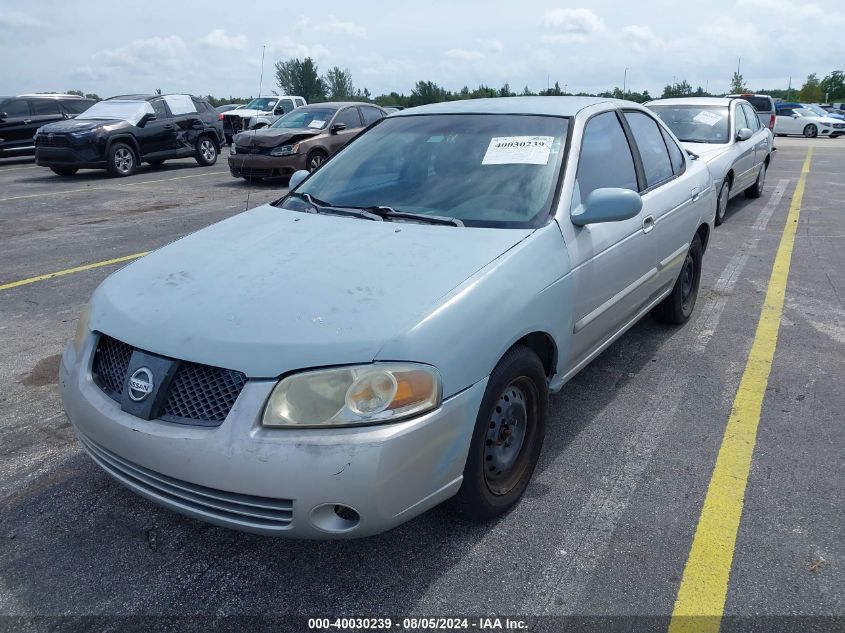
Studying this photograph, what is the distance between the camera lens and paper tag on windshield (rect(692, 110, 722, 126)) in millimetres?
9180

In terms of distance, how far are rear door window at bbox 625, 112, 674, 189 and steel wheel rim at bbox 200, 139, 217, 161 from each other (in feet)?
46.6

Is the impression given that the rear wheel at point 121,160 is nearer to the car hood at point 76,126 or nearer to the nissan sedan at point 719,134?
the car hood at point 76,126

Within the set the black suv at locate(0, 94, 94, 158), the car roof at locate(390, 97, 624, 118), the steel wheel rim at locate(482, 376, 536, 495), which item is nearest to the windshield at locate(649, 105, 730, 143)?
the car roof at locate(390, 97, 624, 118)

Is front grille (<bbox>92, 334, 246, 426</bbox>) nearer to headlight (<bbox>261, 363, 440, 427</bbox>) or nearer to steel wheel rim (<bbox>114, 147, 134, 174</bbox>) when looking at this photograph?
headlight (<bbox>261, 363, 440, 427</bbox>)

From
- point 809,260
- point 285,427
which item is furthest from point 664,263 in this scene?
point 809,260

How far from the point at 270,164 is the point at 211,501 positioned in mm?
11123

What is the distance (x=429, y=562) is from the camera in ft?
8.21

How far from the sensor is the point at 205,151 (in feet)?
55.1

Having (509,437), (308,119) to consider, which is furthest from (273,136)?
(509,437)

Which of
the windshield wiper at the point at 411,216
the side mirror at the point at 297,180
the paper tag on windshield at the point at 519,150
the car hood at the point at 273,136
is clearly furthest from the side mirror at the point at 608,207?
the car hood at the point at 273,136

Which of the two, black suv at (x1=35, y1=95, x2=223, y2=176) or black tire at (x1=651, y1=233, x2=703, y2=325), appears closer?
black tire at (x1=651, y1=233, x2=703, y2=325)

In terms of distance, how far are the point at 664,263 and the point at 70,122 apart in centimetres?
1382

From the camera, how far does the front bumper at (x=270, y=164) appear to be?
12461mm

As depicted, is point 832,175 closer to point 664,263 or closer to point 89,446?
point 664,263
